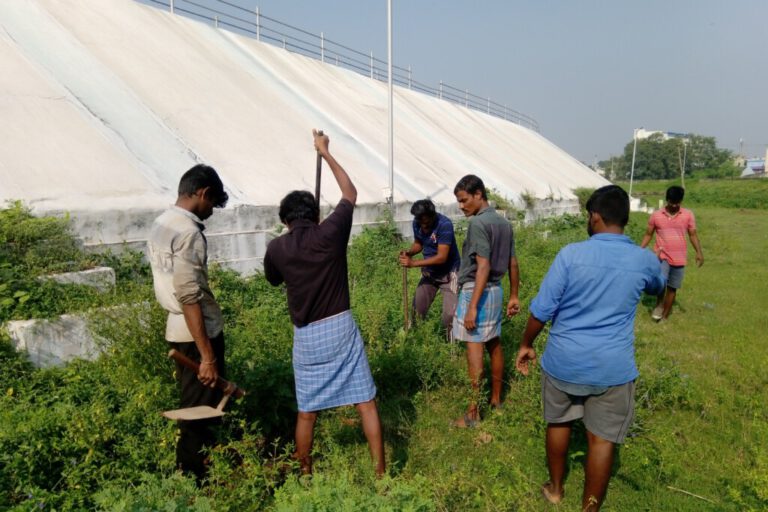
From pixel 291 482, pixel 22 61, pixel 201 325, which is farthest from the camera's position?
pixel 22 61

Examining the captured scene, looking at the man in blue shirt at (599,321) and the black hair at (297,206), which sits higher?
the black hair at (297,206)

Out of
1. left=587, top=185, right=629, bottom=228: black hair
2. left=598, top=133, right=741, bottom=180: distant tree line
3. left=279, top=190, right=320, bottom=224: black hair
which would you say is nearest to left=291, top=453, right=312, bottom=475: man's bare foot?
left=279, top=190, right=320, bottom=224: black hair

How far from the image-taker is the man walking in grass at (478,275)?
3672mm

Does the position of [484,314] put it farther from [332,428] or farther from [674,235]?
[674,235]

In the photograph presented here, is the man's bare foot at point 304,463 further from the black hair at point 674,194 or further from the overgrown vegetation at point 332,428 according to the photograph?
the black hair at point 674,194

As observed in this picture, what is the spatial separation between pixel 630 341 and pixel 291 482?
6.27 ft

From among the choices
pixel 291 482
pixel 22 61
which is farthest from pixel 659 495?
pixel 22 61

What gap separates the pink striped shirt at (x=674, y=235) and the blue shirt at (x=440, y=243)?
3275 millimetres

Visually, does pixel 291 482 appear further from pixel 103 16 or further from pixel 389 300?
pixel 103 16

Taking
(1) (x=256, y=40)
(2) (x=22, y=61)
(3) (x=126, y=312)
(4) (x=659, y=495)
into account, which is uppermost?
(1) (x=256, y=40)

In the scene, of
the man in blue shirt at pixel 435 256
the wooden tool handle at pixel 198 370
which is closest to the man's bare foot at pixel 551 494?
the man in blue shirt at pixel 435 256

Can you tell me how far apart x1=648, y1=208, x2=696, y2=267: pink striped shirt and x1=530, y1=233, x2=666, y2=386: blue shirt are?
13.8ft

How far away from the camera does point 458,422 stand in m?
3.77

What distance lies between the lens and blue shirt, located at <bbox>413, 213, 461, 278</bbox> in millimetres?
4652
